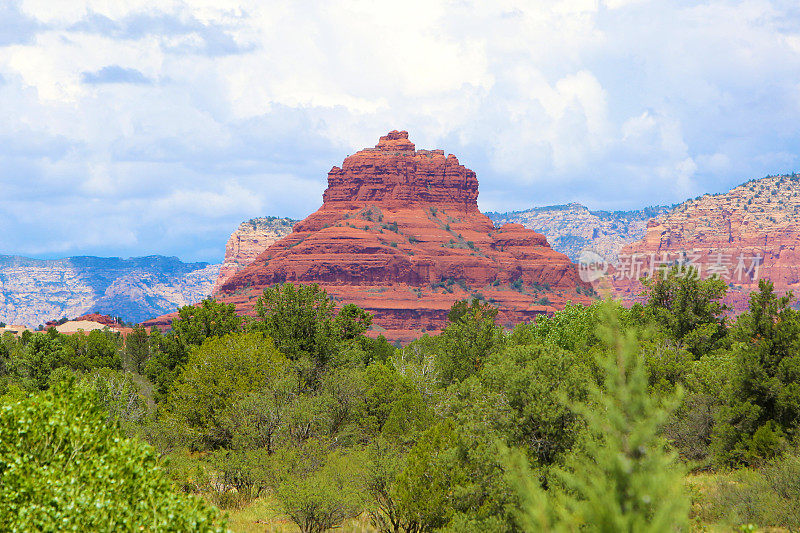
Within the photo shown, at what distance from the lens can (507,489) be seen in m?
20.2

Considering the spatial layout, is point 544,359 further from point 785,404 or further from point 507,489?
point 785,404

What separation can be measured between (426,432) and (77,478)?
1273cm

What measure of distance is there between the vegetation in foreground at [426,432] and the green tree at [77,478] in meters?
0.05

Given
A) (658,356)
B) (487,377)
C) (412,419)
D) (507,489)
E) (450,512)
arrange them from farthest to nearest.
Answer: (658,356) → (412,419) → (487,377) → (450,512) → (507,489)

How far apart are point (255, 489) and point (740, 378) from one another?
→ 22.1 meters

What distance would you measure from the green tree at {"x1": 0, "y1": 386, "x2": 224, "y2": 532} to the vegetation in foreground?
49mm

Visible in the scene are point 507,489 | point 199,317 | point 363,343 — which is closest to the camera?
point 507,489

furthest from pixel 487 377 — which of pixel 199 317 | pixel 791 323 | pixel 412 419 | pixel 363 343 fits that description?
pixel 363 343

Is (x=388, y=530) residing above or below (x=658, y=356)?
below

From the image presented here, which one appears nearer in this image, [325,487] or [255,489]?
[325,487]

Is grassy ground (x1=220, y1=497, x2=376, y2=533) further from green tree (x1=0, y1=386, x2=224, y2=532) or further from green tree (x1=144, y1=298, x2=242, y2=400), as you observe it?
green tree (x1=144, y1=298, x2=242, y2=400)

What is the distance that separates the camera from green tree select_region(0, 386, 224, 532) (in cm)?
1241

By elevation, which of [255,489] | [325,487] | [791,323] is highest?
[791,323]

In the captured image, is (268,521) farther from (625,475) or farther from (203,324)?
(203,324)
